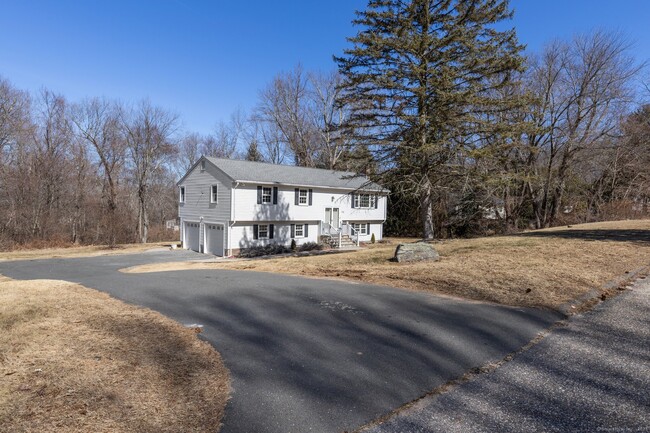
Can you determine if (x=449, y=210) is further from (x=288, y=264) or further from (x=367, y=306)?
(x=367, y=306)

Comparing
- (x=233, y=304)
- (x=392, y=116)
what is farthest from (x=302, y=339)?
(x=392, y=116)

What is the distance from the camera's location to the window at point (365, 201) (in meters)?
31.1

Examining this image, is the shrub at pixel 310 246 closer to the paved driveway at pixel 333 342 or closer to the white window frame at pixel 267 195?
the white window frame at pixel 267 195

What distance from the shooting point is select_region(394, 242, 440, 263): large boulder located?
462 inches

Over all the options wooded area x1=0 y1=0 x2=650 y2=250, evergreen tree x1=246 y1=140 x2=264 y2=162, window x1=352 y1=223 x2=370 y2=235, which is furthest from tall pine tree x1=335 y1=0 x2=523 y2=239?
evergreen tree x1=246 y1=140 x2=264 y2=162

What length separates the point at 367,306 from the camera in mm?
7016

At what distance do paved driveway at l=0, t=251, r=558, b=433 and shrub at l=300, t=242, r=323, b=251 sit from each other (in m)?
17.6

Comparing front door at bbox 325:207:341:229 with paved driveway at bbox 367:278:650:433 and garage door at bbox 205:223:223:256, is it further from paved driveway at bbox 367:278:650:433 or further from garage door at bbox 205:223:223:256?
paved driveway at bbox 367:278:650:433

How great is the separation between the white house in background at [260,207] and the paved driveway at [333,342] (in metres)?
14.9

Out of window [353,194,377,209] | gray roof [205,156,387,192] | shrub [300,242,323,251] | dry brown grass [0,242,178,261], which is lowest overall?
dry brown grass [0,242,178,261]

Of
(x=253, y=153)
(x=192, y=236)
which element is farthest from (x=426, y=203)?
(x=253, y=153)

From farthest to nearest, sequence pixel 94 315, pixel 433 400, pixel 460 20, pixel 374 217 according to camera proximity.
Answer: pixel 374 217 → pixel 460 20 → pixel 94 315 → pixel 433 400

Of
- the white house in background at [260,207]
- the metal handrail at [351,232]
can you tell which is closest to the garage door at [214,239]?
the white house in background at [260,207]

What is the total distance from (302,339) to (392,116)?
12.6 m
